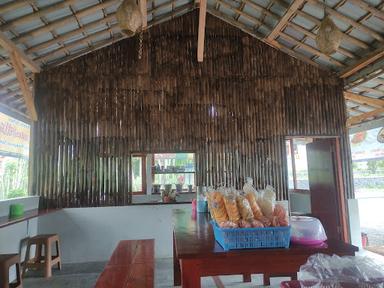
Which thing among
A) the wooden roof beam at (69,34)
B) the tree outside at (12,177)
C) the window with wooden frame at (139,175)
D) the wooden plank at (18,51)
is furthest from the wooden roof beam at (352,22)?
the tree outside at (12,177)

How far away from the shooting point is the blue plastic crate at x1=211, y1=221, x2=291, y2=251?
5.16ft

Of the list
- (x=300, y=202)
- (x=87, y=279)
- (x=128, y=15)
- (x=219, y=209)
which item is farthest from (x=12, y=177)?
(x=300, y=202)

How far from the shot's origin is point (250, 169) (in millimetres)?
5473

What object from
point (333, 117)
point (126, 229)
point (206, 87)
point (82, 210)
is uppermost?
point (206, 87)

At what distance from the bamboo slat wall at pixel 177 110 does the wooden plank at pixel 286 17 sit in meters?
0.46

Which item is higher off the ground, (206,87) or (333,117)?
(206,87)

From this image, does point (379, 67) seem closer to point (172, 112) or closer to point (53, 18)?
point (172, 112)

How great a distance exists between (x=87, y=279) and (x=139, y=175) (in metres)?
3.08

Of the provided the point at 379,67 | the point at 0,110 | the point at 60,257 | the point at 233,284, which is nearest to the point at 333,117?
the point at 379,67

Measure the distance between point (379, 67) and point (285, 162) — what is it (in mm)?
2292

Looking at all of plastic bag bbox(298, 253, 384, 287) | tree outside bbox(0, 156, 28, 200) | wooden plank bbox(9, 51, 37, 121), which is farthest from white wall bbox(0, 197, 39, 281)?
plastic bag bbox(298, 253, 384, 287)

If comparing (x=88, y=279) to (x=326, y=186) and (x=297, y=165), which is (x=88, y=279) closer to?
(x=326, y=186)

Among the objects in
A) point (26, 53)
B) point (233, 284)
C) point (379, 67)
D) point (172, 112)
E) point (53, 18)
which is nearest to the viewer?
point (233, 284)

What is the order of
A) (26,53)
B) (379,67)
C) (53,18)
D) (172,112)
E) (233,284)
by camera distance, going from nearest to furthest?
1. (233,284)
2. (53,18)
3. (26,53)
4. (379,67)
5. (172,112)
